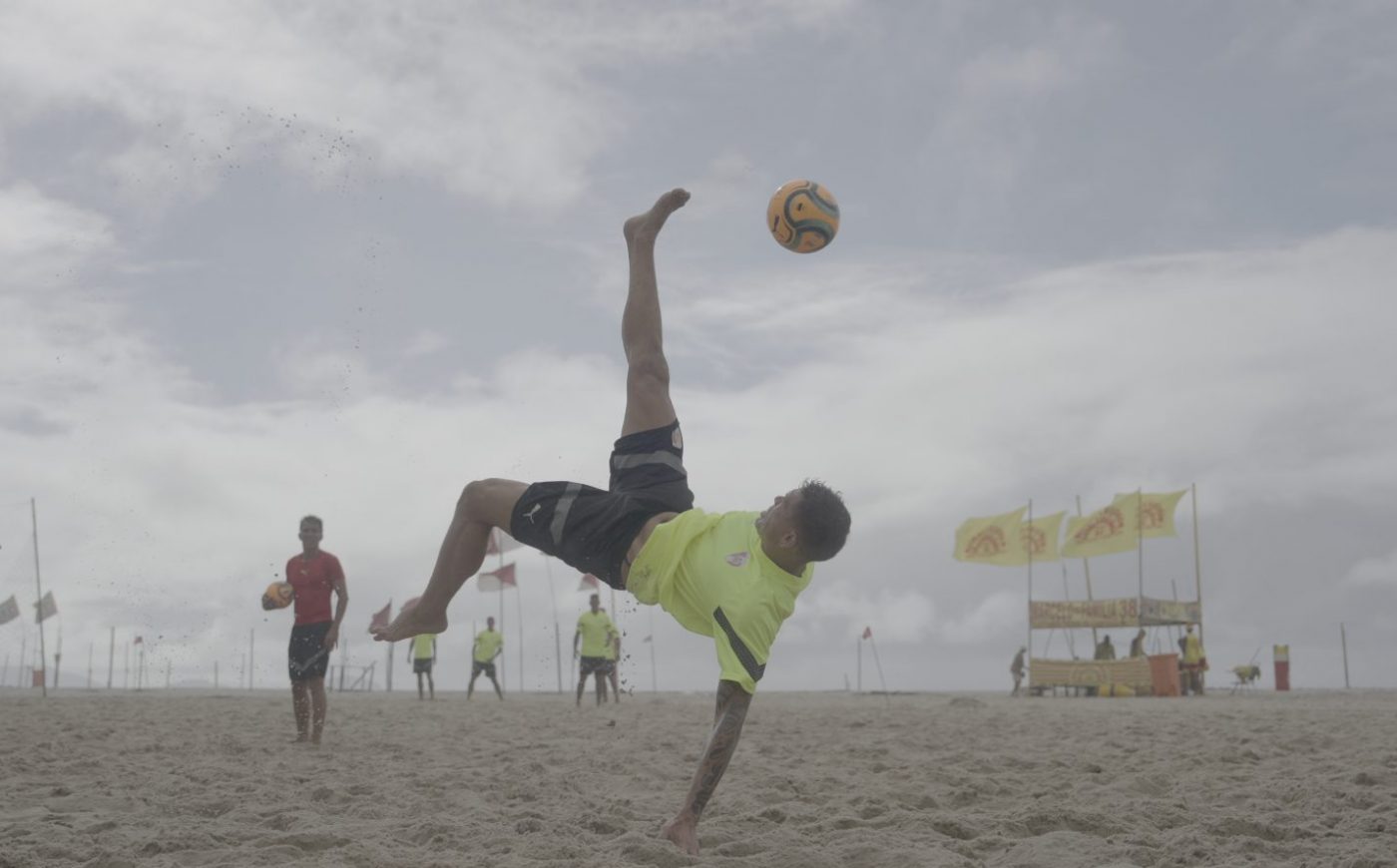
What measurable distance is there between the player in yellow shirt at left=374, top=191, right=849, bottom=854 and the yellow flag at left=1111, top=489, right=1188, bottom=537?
80.8 ft

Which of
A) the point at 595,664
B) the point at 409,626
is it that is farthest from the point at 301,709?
the point at 595,664

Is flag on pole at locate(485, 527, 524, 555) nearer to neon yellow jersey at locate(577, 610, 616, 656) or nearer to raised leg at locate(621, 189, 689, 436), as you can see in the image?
neon yellow jersey at locate(577, 610, 616, 656)

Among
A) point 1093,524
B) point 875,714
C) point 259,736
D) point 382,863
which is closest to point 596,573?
point 382,863

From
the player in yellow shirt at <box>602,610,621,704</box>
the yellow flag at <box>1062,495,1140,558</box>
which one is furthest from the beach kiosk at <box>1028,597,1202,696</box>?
the player in yellow shirt at <box>602,610,621,704</box>

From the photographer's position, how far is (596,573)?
5.18 m

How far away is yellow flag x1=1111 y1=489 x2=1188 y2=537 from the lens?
27.8 m

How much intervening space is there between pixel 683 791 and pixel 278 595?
4.26 meters

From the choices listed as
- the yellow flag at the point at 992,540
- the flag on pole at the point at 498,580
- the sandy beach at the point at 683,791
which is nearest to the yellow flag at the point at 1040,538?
the yellow flag at the point at 992,540

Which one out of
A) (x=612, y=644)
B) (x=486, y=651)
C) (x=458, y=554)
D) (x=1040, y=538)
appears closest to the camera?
(x=458, y=554)

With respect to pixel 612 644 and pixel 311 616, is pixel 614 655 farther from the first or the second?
pixel 311 616

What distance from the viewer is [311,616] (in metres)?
9.51

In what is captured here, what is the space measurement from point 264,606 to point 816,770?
14.4 ft

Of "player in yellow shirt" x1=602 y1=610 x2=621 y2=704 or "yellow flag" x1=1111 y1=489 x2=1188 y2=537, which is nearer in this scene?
"player in yellow shirt" x1=602 y1=610 x2=621 y2=704

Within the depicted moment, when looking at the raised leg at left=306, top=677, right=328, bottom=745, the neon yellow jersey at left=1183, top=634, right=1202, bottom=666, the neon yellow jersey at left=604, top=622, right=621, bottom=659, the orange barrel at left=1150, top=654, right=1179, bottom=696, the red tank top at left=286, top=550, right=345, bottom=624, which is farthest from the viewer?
the neon yellow jersey at left=1183, top=634, right=1202, bottom=666
